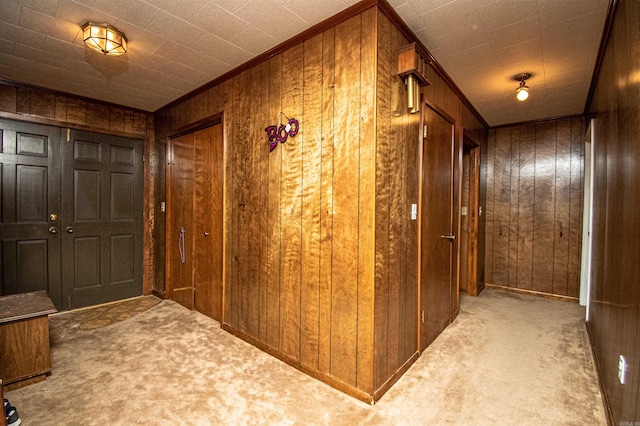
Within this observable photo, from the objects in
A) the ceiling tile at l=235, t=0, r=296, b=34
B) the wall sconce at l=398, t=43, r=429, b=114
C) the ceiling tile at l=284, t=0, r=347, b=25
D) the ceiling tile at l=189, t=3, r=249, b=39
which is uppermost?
the ceiling tile at l=189, t=3, r=249, b=39

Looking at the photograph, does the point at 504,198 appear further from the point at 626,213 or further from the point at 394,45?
the point at 394,45

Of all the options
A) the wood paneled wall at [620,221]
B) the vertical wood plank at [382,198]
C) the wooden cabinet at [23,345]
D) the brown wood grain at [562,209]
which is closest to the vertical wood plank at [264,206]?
the vertical wood plank at [382,198]

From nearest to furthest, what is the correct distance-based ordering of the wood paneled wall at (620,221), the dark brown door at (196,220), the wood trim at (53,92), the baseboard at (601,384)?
the wood paneled wall at (620,221)
the baseboard at (601,384)
the wood trim at (53,92)
the dark brown door at (196,220)

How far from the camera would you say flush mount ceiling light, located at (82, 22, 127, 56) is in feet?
7.05

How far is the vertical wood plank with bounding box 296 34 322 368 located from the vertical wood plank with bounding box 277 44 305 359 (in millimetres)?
54

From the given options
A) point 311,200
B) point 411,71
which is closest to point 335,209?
point 311,200

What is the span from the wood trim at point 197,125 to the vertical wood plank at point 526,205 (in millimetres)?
4251

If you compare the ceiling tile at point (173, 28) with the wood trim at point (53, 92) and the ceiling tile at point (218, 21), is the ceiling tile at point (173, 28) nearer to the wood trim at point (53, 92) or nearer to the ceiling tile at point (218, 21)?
the ceiling tile at point (218, 21)

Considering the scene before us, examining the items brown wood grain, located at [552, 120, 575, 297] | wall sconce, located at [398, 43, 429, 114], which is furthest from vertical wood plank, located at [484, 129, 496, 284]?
wall sconce, located at [398, 43, 429, 114]

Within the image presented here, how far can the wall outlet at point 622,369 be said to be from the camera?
4.87ft

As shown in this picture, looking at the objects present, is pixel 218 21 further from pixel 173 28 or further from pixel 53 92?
pixel 53 92

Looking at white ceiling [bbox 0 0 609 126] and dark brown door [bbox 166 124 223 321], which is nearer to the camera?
white ceiling [bbox 0 0 609 126]

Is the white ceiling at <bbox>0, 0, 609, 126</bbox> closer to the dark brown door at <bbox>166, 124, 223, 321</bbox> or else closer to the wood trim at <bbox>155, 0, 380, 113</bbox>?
the wood trim at <bbox>155, 0, 380, 113</bbox>

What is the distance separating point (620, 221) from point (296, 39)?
2.38m
